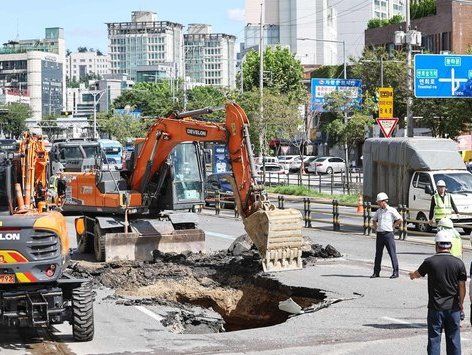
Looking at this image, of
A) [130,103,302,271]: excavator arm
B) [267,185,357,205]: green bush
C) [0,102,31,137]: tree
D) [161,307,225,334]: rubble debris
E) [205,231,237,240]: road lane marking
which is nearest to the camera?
[161,307,225,334]: rubble debris

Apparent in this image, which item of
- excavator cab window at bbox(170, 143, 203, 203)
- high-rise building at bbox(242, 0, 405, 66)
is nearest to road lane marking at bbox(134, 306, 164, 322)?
excavator cab window at bbox(170, 143, 203, 203)

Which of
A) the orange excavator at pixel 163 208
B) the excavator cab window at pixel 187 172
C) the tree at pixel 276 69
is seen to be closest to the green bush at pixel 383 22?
the tree at pixel 276 69

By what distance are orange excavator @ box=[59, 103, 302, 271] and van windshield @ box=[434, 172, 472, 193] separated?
8.65 m

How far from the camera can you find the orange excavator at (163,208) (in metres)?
20.3

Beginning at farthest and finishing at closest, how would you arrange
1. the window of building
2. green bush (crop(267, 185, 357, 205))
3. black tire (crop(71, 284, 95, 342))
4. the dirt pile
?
the window of building, green bush (crop(267, 185, 357, 205)), the dirt pile, black tire (crop(71, 284, 95, 342))

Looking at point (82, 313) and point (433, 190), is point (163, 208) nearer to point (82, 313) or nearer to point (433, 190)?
point (433, 190)

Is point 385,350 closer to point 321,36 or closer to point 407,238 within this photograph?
point 407,238

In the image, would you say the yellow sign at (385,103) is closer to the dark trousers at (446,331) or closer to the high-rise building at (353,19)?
the dark trousers at (446,331)

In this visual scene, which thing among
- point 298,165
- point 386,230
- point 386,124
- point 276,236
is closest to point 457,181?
point 386,124

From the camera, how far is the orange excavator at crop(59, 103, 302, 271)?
2028 cm

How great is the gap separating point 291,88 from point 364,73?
3900 cm

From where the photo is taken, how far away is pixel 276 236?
20031mm

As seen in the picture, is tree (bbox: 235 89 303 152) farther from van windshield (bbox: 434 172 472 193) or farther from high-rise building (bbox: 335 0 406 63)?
high-rise building (bbox: 335 0 406 63)

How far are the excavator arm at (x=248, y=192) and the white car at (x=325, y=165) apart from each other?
2260 inches
